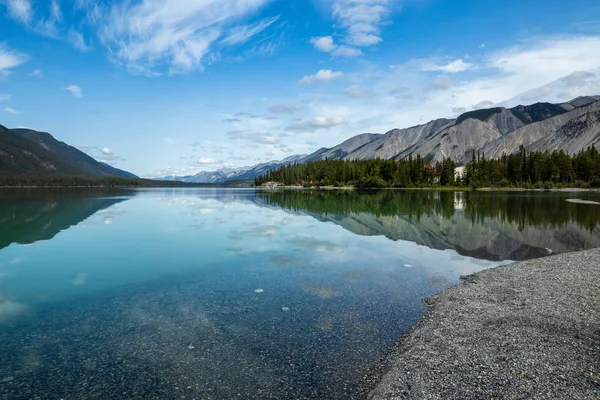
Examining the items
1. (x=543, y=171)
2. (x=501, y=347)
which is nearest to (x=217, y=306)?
(x=501, y=347)

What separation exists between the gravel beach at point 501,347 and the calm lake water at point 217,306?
1.20 meters

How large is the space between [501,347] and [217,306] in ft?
40.8

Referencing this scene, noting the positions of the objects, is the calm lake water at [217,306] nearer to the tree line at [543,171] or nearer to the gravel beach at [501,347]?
the gravel beach at [501,347]

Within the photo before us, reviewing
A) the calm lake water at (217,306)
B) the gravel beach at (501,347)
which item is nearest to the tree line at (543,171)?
the calm lake water at (217,306)

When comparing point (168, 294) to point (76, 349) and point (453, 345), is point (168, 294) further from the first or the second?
point (453, 345)

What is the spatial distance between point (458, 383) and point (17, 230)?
2116 inches

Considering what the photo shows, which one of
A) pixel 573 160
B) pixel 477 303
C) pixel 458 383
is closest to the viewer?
pixel 458 383

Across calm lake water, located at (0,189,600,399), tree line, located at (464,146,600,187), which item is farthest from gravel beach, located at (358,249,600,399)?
tree line, located at (464,146,600,187)

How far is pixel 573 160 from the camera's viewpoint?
18138 centimetres

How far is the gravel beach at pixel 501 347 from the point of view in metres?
9.77

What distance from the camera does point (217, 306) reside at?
17.6 metres

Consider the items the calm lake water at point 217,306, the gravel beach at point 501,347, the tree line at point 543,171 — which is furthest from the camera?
the tree line at point 543,171

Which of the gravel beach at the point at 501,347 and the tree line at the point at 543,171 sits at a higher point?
the tree line at the point at 543,171

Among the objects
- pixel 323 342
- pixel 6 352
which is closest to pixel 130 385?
pixel 6 352
